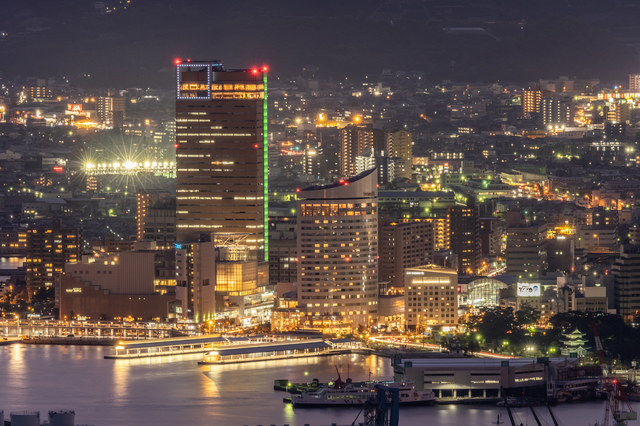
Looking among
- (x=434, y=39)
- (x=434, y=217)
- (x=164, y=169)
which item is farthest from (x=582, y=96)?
(x=434, y=217)

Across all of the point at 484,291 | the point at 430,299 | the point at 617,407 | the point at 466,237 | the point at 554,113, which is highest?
the point at 554,113

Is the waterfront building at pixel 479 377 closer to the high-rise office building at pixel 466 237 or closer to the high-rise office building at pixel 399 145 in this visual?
the high-rise office building at pixel 466 237

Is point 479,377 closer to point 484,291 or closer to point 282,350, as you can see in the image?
point 282,350

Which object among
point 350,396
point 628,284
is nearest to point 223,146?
point 628,284

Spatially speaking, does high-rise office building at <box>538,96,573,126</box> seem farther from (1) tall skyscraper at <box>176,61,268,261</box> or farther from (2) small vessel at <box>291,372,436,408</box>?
(2) small vessel at <box>291,372,436,408</box>

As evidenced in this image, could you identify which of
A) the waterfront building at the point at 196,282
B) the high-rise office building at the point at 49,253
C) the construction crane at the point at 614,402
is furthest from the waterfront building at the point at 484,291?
the high-rise office building at the point at 49,253
